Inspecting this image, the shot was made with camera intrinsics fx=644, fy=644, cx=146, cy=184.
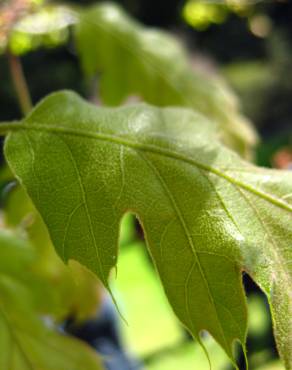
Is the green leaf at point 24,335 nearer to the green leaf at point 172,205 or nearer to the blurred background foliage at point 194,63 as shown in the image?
the blurred background foliage at point 194,63

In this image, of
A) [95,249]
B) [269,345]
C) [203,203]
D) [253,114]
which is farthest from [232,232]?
[253,114]

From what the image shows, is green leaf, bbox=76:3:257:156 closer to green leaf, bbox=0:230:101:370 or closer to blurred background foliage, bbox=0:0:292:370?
blurred background foliage, bbox=0:0:292:370

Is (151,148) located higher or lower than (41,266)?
higher

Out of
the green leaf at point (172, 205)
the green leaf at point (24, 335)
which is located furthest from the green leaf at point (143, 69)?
the green leaf at point (172, 205)

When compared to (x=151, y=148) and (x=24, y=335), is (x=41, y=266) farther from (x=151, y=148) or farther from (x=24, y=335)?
(x=151, y=148)

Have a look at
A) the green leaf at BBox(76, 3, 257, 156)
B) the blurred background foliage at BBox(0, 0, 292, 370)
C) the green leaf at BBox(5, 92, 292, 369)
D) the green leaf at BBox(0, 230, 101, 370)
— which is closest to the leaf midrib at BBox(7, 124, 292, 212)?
the green leaf at BBox(5, 92, 292, 369)

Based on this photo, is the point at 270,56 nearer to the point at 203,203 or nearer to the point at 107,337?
the point at 107,337

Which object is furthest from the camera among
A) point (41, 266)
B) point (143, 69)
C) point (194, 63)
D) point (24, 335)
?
point (194, 63)

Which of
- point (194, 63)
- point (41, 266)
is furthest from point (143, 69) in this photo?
point (41, 266)
